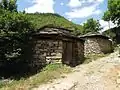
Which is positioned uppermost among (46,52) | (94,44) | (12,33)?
(12,33)

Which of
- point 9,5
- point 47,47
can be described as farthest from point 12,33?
point 9,5

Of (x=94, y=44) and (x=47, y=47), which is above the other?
(x=47, y=47)

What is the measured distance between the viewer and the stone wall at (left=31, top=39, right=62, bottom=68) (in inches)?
904

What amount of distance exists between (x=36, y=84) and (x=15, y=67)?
7.01 m

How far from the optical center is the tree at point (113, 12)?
48.1 meters

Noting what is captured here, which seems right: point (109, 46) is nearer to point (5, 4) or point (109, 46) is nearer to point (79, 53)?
point (79, 53)

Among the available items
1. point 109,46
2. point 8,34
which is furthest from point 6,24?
point 109,46

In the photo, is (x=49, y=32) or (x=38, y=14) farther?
(x=38, y=14)

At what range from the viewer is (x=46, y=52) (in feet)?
76.0

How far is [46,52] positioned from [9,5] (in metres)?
5.17

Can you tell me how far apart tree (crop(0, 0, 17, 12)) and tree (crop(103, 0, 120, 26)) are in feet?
87.9

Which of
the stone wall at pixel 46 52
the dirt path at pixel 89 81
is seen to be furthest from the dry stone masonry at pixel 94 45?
the dirt path at pixel 89 81

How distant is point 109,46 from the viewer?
40.1 metres

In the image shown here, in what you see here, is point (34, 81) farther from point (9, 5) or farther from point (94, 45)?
point (94, 45)
